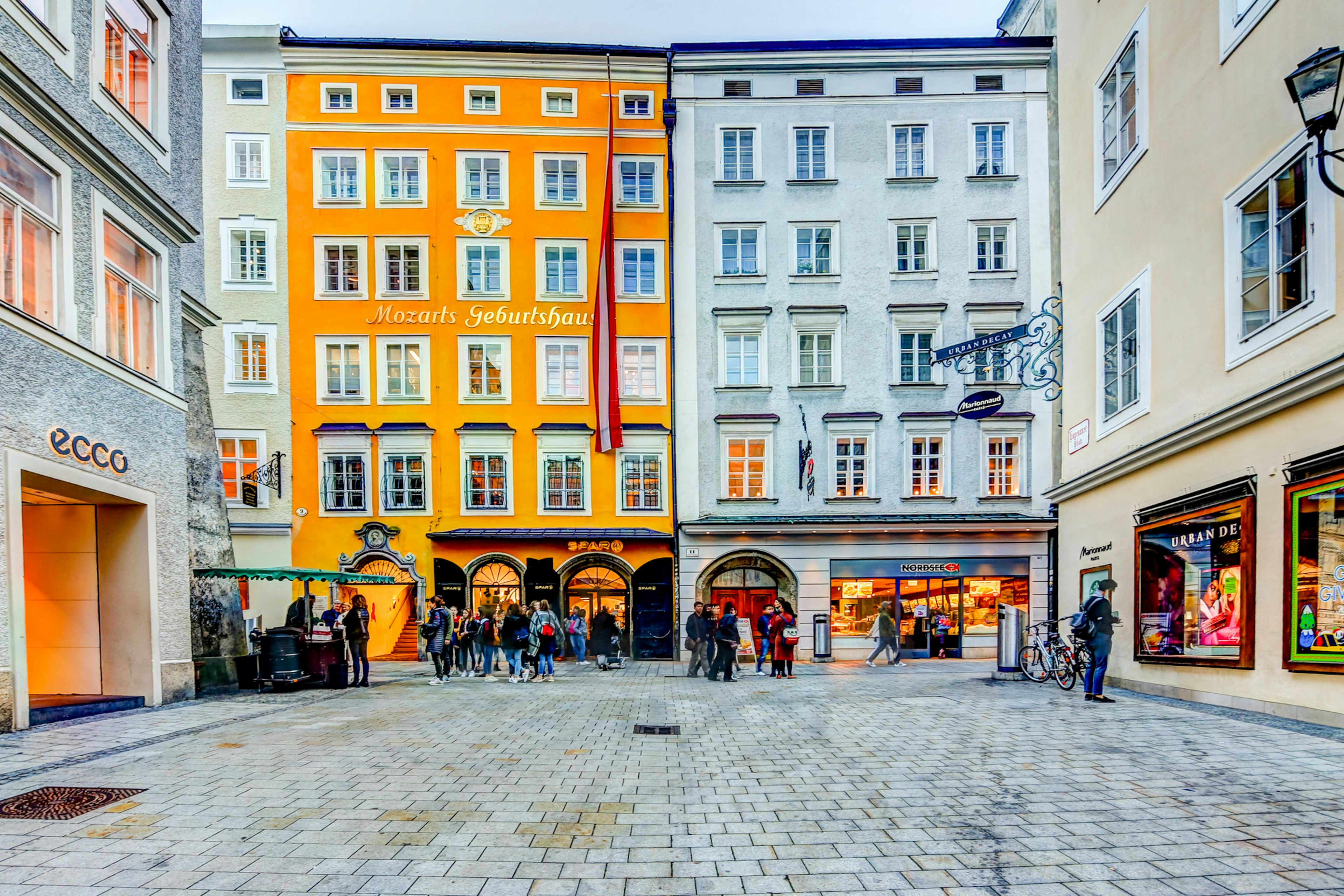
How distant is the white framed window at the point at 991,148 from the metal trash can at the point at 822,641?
50.0 ft

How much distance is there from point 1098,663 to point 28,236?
16012 millimetres

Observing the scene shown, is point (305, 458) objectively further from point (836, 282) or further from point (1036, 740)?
point (1036, 740)

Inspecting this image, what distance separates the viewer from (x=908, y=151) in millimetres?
26938

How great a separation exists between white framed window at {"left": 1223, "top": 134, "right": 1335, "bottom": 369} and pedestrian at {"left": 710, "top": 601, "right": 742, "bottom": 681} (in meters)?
9.90

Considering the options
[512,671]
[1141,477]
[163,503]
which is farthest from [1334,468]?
[163,503]

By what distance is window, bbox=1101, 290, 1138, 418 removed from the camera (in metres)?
14.1

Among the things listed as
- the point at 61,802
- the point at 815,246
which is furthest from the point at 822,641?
the point at 61,802

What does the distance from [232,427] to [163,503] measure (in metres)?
14.3

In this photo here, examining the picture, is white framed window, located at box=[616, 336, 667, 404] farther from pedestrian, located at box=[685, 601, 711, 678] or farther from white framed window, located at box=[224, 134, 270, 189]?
white framed window, located at box=[224, 134, 270, 189]

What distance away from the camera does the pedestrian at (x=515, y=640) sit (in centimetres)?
1698

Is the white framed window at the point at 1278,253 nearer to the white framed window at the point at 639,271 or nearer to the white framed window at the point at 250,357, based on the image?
the white framed window at the point at 639,271

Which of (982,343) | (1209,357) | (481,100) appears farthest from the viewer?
(481,100)

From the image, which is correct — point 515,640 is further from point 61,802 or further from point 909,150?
point 909,150

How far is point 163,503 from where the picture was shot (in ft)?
43.5
